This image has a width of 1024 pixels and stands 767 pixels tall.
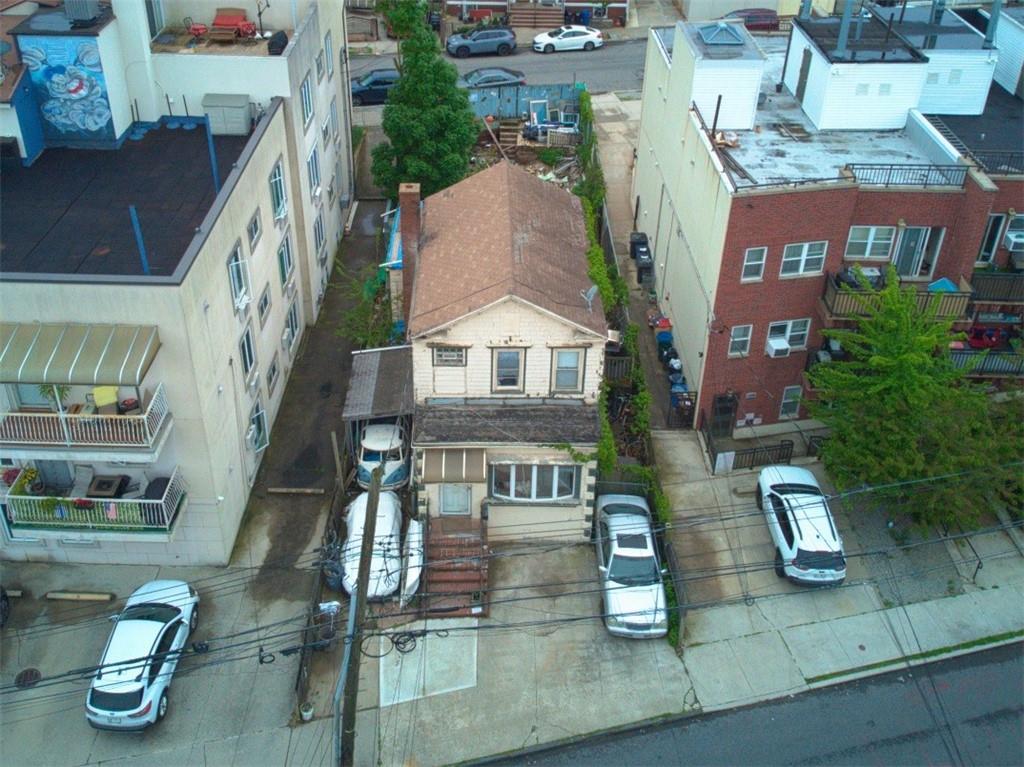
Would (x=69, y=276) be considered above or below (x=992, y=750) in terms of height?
above

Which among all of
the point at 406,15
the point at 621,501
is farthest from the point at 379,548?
the point at 406,15

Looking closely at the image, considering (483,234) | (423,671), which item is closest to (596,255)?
(483,234)

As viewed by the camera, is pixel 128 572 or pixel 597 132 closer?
pixel 128 572

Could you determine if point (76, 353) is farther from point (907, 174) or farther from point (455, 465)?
point (907, 174)

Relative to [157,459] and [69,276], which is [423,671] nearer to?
[157,459]

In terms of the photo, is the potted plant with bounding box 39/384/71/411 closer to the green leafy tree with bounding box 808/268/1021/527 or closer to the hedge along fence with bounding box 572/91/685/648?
the hedge along fence with bounding box 572/91/685/648

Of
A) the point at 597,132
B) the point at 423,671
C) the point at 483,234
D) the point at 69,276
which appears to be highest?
the point at 69,276

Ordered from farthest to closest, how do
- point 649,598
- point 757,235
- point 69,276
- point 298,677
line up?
1. point 757,235
2. point 649,598
3. point 298,677
4. point 69,276
